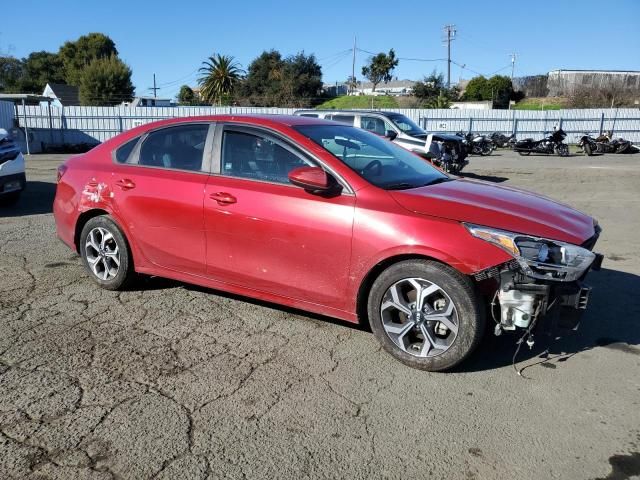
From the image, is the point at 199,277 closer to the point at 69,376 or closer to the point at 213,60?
the point at 69,376

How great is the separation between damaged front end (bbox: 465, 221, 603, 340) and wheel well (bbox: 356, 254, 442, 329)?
407 mm

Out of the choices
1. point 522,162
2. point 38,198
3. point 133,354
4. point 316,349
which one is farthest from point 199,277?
point 522,162

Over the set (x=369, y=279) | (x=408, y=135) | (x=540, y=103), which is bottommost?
(x=369, y=279)

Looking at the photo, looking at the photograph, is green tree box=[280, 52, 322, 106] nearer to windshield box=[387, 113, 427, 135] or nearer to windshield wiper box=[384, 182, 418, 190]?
windshield box=[387, 113, 427, 135]

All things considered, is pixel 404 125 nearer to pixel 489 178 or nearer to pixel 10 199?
pixel 489 178

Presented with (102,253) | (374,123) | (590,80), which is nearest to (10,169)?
(102,253)

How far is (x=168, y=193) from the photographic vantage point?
14.9ft

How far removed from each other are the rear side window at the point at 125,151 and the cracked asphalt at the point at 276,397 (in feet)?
4.00

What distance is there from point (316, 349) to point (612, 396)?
1.91 metres

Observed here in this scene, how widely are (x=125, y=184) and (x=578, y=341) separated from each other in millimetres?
3914

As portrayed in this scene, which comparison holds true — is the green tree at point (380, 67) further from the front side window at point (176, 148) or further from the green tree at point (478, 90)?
the front side window at point (176, 148)

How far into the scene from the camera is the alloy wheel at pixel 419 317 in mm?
3510

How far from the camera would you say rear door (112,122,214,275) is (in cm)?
446

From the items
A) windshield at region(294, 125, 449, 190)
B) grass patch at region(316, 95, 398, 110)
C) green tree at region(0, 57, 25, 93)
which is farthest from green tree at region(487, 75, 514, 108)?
green tree at region(0, 57, 25, 93)
